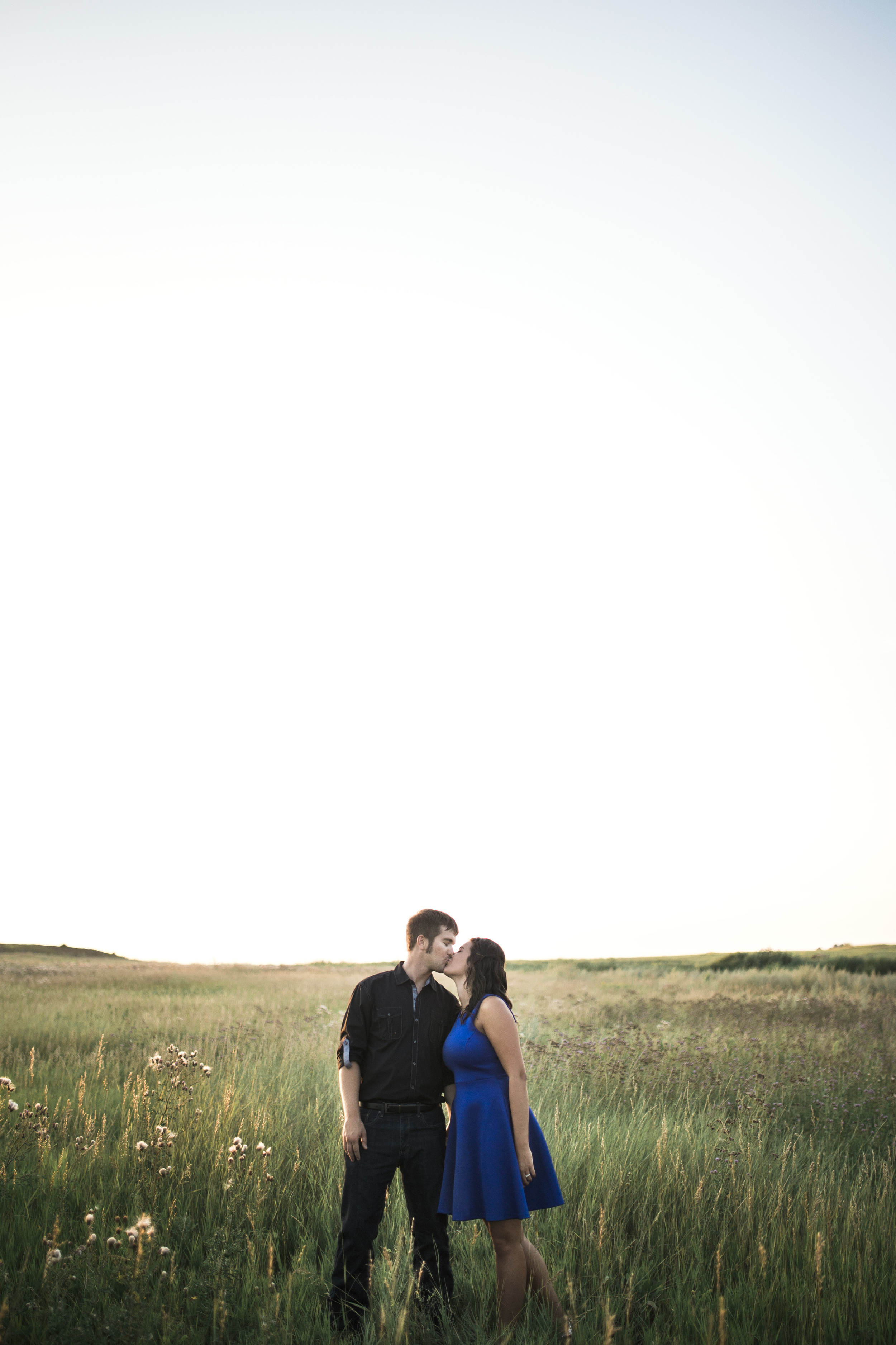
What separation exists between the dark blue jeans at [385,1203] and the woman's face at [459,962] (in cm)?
88

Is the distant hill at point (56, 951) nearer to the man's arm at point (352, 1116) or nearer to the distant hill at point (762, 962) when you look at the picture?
the distant hill at point (762, 962)

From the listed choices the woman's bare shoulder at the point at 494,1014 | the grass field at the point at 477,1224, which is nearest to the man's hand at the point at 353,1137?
the grass field at the point at 477,1224

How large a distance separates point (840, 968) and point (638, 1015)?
712 inches

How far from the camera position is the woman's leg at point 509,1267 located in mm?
4234

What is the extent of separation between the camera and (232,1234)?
5375 millimetres

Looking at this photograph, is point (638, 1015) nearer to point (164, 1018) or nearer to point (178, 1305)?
point (164, 1018)

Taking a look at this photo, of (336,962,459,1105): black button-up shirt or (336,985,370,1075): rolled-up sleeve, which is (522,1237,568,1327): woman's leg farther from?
(336,985,370,1075): rolled-up sleeve

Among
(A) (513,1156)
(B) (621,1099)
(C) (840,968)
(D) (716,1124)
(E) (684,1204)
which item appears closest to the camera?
(A) (513,1156)

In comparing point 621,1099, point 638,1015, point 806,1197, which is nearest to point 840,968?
point 638,1015

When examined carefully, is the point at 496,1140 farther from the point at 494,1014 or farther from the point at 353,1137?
the point at 353,1137

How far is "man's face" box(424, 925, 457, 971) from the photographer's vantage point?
472 cm

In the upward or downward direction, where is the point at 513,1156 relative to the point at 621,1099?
upward

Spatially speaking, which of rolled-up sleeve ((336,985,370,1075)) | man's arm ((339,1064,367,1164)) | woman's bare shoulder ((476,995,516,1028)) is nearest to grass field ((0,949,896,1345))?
man's arm ((339,1064,367,1164))

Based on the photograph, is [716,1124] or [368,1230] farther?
[716,1124]
